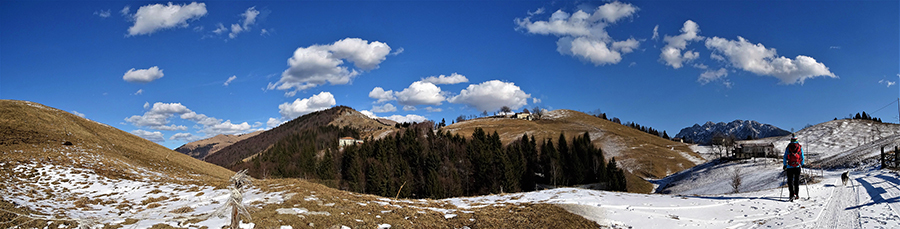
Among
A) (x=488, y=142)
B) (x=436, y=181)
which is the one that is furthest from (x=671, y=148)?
(x=436, y=181)

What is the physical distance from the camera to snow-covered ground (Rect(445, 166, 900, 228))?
938 cm

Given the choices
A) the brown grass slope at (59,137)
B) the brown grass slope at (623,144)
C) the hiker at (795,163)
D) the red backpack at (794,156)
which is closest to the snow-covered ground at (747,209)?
the hiker at (795,163)

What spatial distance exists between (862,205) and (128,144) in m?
39.3

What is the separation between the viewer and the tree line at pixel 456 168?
65125 mm

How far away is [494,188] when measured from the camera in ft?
211

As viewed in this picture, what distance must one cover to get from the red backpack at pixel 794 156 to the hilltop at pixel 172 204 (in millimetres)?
8796

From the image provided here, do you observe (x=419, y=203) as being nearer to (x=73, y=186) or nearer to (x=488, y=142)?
(x=73, y=186)

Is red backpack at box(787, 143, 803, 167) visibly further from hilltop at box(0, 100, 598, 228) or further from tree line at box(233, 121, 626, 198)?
tree line at box(233, 121, 626, 198)

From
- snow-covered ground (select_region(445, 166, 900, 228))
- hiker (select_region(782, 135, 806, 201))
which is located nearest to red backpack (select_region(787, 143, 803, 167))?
hiker (select_region(782, 135, 806, 201))

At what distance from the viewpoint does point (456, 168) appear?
80.7 meters

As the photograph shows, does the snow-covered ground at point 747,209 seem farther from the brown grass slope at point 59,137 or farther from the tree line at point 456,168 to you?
the tree line at point 456,168

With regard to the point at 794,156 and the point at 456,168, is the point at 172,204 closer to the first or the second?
the point at 794,156

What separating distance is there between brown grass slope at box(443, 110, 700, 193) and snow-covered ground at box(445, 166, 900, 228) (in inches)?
2139

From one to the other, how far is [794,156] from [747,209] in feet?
12.4
